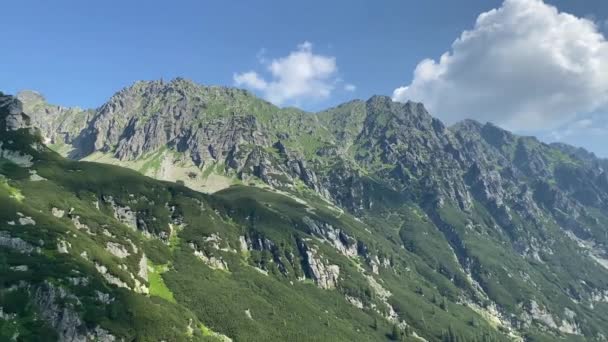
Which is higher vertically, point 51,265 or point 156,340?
point 51,265

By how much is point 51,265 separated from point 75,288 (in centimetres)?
1512

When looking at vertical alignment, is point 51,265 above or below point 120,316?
above

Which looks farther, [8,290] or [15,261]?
[15,261]

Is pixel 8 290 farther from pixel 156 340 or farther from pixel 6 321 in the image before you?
pixel 156 340

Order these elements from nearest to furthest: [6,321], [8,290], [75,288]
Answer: [6,321], [8,290], [75,288]

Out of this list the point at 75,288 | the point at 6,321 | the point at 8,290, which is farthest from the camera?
the point at 75,288

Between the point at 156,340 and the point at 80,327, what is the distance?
2936cm

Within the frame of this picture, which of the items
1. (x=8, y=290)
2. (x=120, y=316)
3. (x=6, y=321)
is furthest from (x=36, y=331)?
(x=120, y=316)

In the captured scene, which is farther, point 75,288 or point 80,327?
point 75,288

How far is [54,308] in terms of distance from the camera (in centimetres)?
17375

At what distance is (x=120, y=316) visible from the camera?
194 meters

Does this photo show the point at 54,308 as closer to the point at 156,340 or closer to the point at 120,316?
the point at 120,316

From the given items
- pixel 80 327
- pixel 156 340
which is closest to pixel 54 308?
pixel 80 327

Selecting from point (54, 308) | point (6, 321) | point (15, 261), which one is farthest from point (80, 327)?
point (15, 261)
